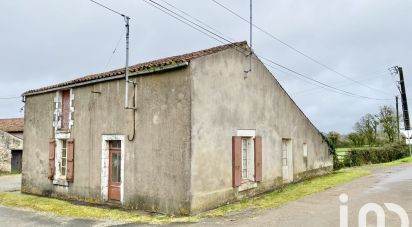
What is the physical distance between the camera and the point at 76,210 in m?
11.5

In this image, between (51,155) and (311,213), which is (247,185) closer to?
(311,213)

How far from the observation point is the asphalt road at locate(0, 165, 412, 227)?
8.91 metres

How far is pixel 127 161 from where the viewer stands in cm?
1188

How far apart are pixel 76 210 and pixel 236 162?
5237 millimetres

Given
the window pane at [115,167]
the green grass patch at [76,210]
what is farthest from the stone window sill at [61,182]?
Result: the window pane at [115,167]

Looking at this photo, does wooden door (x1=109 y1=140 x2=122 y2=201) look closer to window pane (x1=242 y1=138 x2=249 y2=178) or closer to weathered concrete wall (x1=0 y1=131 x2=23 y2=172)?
window pane (x1=242 y1=138 x2=249 y2=178)

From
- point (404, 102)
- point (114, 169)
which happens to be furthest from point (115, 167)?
point (404, 102)

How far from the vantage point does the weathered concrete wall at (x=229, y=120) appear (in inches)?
420

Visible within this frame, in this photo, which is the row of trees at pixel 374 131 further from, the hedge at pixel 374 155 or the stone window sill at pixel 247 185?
the stone window sill at pixel 247 185

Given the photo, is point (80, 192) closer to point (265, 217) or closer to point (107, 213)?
point (107, 213)

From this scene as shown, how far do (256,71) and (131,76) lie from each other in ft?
15.4

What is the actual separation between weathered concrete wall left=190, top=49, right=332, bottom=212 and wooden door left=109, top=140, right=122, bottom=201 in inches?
129

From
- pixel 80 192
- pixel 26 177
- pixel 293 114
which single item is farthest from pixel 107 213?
pixel 293 114

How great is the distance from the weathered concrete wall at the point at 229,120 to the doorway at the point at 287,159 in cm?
31
